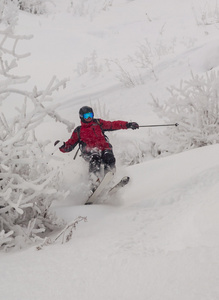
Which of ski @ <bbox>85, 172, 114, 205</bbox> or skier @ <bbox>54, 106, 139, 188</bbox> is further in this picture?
skier @ <bbox>54, 106, 139, 188</bbox>

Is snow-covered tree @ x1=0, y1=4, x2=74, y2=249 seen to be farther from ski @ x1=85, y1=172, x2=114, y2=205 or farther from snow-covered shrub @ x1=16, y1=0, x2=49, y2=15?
snow-covered shrub @ x1=16, y1=0, x2=49, y2=15

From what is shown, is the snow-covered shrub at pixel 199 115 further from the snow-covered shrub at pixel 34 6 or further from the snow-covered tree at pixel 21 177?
the snow-covered shrub at pixel 34 6

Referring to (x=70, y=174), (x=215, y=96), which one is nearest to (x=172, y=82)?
(x=215, y=96)

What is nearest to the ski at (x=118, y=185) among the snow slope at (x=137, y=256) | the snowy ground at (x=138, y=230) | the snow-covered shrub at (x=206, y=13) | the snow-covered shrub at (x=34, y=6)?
the snowy ground at (x=138, y=230)

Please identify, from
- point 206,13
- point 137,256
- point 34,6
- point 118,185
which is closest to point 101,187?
point 118,185

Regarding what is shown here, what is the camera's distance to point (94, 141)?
173 inches

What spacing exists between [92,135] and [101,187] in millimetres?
1142

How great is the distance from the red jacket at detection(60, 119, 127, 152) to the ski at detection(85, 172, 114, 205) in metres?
0.95

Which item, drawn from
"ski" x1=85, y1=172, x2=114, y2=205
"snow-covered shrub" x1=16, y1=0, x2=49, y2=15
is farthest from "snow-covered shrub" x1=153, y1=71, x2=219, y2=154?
"snow-covered shrub" x1=16, y1=0, x2=49, y2=15

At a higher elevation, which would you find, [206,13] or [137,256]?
[206,13]

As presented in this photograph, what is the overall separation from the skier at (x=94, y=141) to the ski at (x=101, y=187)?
0.71m

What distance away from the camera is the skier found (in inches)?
165

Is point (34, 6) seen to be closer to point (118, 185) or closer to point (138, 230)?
point (118, 185)

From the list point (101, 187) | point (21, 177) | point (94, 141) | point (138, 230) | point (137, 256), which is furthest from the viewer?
point (94, 141)
